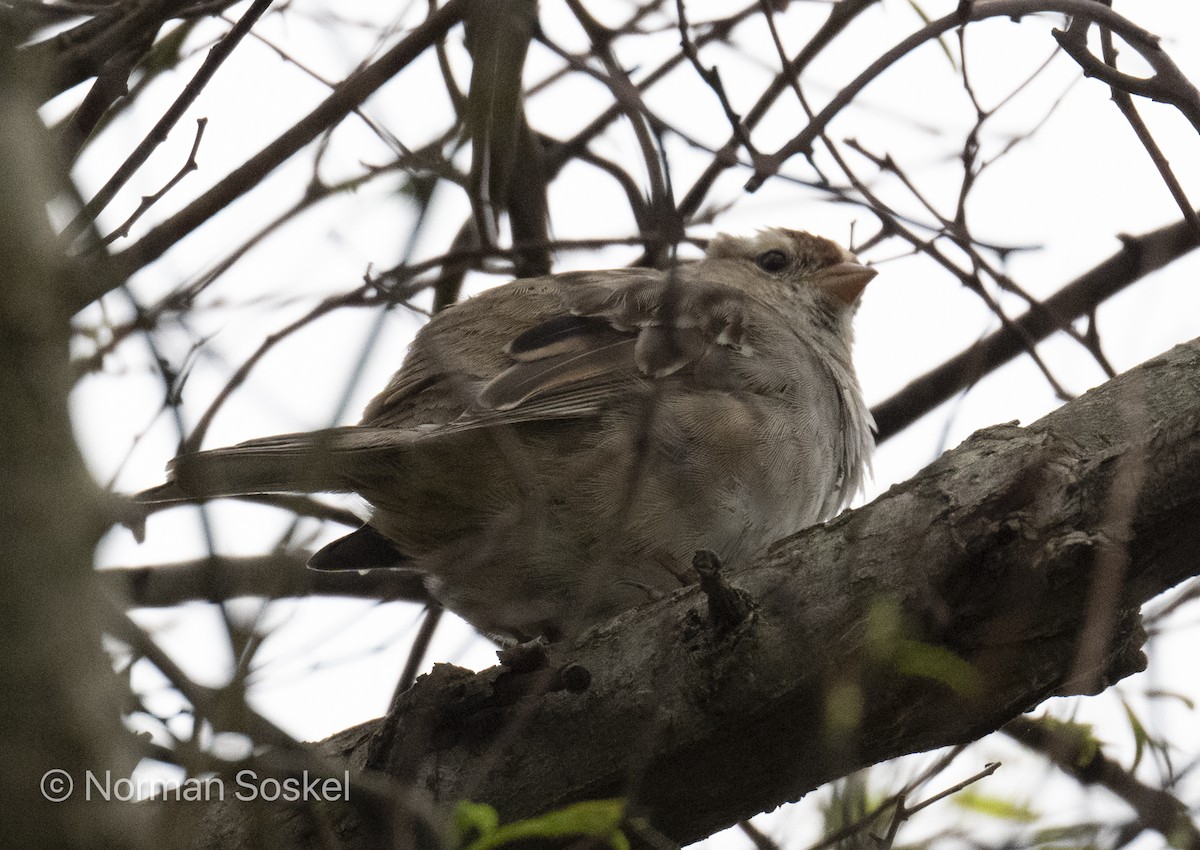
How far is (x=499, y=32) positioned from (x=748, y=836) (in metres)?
2.24

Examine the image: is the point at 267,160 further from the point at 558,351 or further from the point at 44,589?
the point at 44,589

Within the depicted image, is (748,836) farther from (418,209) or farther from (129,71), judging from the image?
(129,71)

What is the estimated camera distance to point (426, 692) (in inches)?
128

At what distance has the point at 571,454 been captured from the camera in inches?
170

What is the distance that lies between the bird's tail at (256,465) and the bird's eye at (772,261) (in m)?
2.76

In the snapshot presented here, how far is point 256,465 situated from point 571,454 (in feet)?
3.69

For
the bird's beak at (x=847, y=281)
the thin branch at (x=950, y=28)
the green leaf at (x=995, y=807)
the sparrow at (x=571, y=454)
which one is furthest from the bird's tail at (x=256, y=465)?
the bird's beak at (x=847, y=281)

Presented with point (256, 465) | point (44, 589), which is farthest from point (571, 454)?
point (44, 589)

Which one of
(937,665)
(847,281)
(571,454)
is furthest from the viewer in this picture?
(847,281)

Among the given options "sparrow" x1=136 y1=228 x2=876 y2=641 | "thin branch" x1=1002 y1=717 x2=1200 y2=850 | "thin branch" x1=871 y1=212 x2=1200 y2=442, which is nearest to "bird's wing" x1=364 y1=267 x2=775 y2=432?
"sparrow" x1=136 y1=228 x2=876 y2=641

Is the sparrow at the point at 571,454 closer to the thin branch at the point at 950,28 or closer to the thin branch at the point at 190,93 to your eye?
the thin branch at the point at 950,28

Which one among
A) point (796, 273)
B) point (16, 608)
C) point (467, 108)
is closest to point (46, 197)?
point (16, 608)

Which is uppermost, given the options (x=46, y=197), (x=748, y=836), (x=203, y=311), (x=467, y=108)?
(x=467, y=108)

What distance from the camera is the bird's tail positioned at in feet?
11.0
